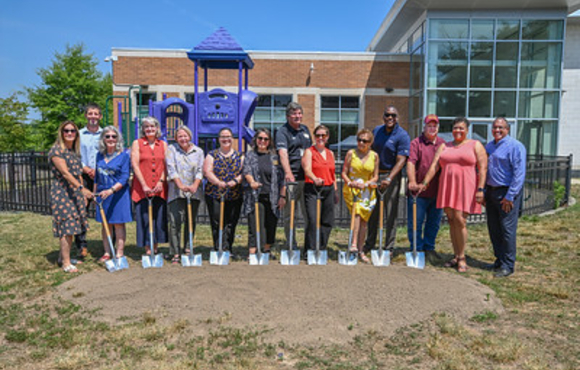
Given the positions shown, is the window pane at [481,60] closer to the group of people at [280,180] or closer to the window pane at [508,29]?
the window pane at [508,29]

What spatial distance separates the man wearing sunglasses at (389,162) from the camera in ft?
18.5

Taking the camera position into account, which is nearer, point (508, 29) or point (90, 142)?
point (90, 142)

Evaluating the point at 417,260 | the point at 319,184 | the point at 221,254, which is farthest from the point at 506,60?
the point at 221,254

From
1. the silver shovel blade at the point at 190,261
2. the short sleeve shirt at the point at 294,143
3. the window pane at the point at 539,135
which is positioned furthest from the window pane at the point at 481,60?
the silver shovel blade at the point at 190,261

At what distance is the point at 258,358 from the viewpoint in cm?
319

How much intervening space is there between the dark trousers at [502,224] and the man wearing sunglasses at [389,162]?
3.70 ft

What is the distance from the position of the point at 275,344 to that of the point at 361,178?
2826 millimetres

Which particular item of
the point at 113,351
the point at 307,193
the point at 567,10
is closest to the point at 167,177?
the point at 307,193

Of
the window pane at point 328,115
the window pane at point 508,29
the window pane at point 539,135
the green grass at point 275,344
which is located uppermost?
the window pane at point 508,29

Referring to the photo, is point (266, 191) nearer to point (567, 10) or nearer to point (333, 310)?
point (333, 310)

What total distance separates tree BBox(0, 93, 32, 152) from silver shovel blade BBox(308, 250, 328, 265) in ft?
72.8

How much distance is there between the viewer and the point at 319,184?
5484 millimetres

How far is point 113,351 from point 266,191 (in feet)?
9.13

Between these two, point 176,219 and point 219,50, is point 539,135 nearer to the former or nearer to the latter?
point 219,50
